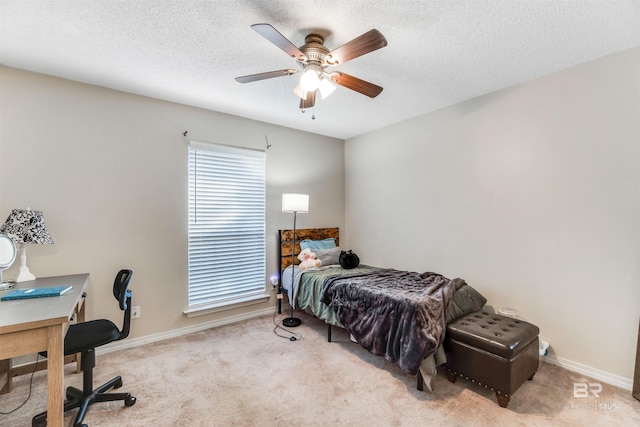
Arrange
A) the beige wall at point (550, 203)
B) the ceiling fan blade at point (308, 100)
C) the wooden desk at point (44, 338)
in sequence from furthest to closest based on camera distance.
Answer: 1. the ceiling fan blade at point (308, 100)
2. the beige wall at point (550, 203)
3. the wooden desk at point (44, 338)

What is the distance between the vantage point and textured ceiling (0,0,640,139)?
1748 mm

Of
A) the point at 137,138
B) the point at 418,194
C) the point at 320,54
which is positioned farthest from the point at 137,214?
the point at 418,194

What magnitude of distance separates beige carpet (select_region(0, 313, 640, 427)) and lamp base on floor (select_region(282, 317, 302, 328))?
23.6 inches

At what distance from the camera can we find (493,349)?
2002mm

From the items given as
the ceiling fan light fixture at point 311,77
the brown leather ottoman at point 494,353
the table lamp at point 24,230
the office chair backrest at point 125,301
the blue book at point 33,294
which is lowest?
the brown leather ottoman at point 494,353

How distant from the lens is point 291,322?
3.49 m

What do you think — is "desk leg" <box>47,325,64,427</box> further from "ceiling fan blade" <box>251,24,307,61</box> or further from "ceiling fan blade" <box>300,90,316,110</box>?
"ceiling fan blade" <box>300,90,316,110</box>

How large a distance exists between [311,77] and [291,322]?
2745 mm

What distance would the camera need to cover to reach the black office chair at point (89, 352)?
1785mm

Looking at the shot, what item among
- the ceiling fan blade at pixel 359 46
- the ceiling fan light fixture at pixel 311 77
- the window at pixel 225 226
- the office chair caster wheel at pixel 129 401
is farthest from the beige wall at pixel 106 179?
the ceiling fan blade at pixel 359 46

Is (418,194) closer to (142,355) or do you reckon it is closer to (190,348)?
(190,348)

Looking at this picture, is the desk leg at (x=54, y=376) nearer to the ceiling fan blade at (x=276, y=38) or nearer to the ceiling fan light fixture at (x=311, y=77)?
the ceiling fan blade at (x=276, y=38)

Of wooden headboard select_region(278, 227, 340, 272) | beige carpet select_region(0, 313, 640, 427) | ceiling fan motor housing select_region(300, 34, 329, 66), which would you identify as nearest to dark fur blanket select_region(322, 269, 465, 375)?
beige carpet select_region(0, 313, 640, 427)
